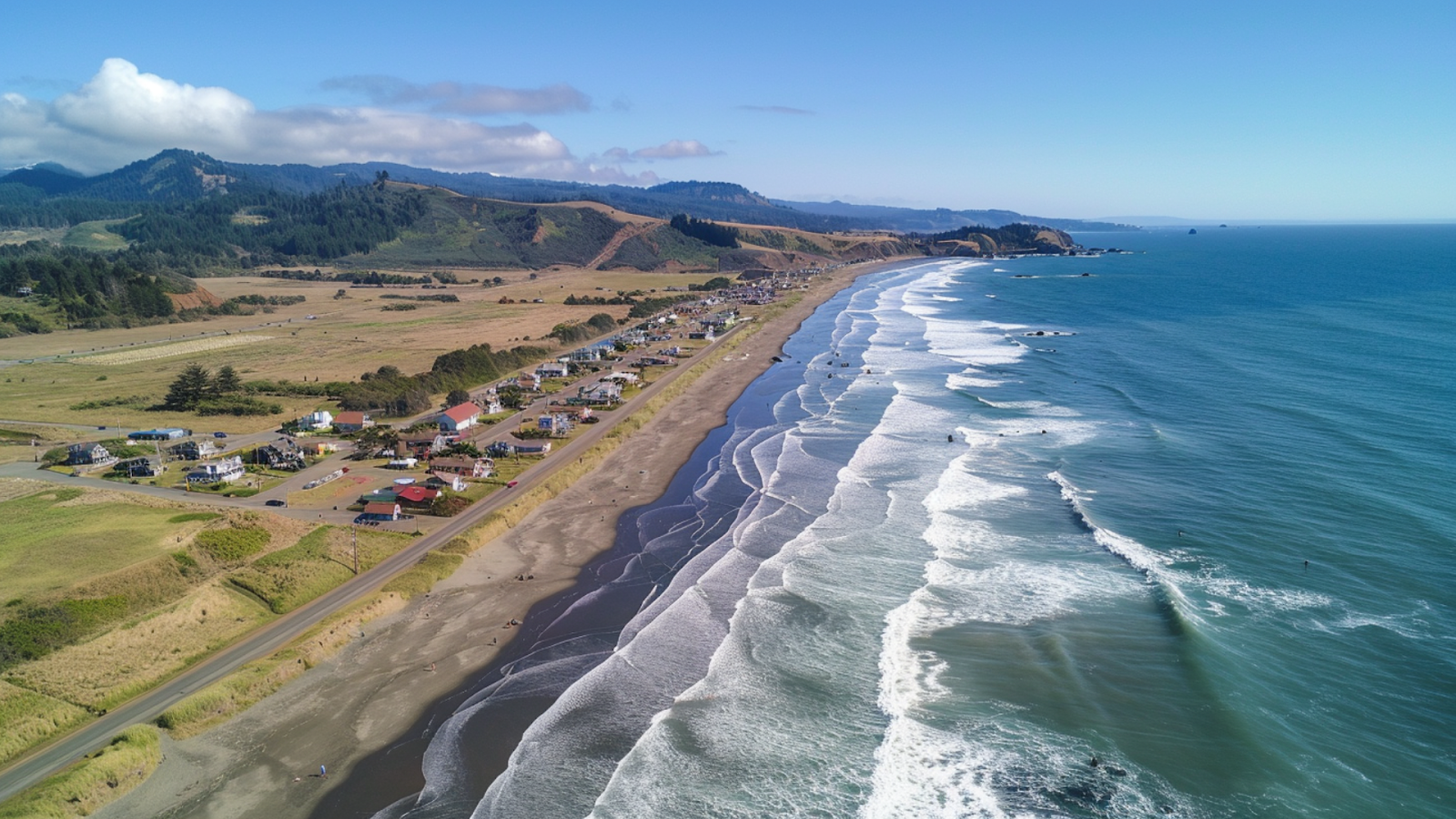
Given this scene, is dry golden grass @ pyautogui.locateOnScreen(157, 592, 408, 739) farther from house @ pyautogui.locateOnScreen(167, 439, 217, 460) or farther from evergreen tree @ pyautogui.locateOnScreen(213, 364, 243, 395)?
evergreen tree @ pyautogui.locateOnScreen(213, 364, 243, 395)

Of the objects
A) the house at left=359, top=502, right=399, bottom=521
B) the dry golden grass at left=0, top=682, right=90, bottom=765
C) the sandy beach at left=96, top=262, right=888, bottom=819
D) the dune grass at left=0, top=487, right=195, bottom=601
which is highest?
the dune grass at left=0, top=487, right=195, bottom=601

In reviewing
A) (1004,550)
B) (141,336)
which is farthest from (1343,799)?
(141,336)

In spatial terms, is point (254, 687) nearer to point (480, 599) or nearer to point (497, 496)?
point (480, 599)

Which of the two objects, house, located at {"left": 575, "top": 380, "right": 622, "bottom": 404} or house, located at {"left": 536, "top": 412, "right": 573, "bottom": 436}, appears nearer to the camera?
house, located at {"left": 536, "top": 412, "right": 573, "bottom": 436}

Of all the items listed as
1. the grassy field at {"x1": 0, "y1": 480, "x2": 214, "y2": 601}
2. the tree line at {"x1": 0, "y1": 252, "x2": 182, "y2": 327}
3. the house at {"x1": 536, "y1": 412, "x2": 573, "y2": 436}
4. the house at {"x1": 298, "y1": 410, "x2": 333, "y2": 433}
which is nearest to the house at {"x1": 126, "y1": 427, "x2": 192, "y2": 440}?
the house at {"x1": 298, "y1": 410, "x2": 333, "y2": 433}

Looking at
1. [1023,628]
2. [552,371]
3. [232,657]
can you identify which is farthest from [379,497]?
[552,371]

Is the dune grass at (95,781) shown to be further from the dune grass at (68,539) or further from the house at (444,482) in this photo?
the house at (444,482)
